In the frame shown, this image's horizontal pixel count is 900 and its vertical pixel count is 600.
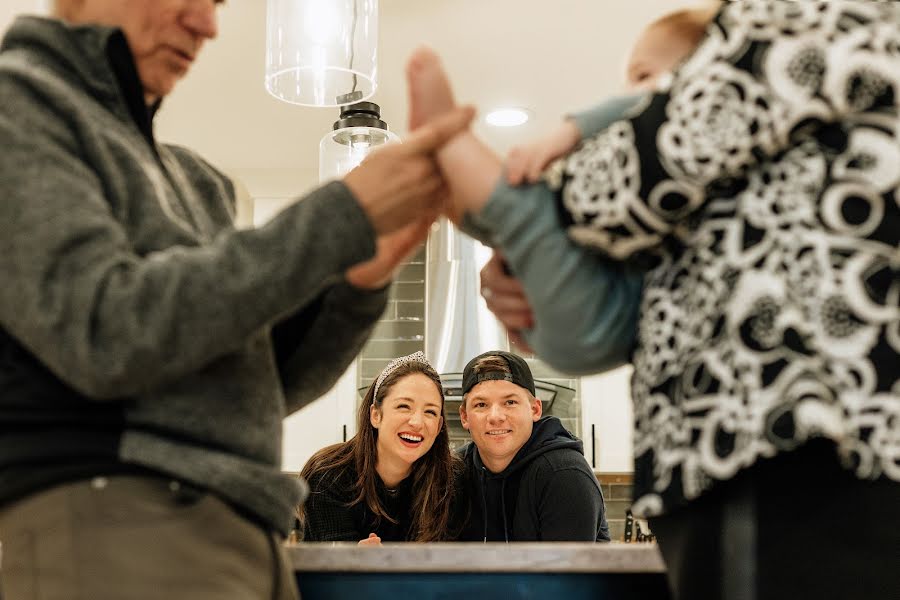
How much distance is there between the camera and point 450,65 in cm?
307

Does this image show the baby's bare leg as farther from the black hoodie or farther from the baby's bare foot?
the black hoodie

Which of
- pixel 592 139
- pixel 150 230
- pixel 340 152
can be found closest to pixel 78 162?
pixel 150 230

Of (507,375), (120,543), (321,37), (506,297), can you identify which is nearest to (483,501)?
(507,375)

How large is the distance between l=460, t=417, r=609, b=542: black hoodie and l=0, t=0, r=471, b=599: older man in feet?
4.94

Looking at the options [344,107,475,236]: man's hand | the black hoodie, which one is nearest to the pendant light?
the black hoodie

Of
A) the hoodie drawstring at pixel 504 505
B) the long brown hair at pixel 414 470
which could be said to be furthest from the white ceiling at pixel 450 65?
the hoodie drawstring at pixel 504 505

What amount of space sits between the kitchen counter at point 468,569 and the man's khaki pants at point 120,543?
11.6 inches

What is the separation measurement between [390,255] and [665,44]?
1.13 feet

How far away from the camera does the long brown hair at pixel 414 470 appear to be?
89.0 inches

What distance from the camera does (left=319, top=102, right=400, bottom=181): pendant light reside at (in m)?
2.49

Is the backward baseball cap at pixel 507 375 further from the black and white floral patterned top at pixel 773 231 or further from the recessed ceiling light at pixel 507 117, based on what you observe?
the black and white floral patterned top at pixel 773 231

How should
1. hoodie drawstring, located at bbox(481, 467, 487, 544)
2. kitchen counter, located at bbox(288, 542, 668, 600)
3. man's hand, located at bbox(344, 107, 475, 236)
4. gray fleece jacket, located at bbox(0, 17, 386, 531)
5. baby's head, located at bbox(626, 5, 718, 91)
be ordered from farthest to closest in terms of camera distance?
hoodie drawstring, located at bbox(481, 467, 487, 544) < kitchen counter, located at bbox(288, 542, 668, 600) < baby's head, located at bbox(626, 5, 718, 91) < man's hand, located at bbox(344, 107, 475, 236) < gray fleece jacket, located at bbox(0, 17, 386, 531)

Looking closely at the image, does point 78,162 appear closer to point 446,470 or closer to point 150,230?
point 150,230

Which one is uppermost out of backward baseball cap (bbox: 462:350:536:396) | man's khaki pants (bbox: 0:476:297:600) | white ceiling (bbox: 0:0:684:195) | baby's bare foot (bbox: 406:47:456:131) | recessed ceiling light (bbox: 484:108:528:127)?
white ceiling (bbox: 0:0:684:195)
